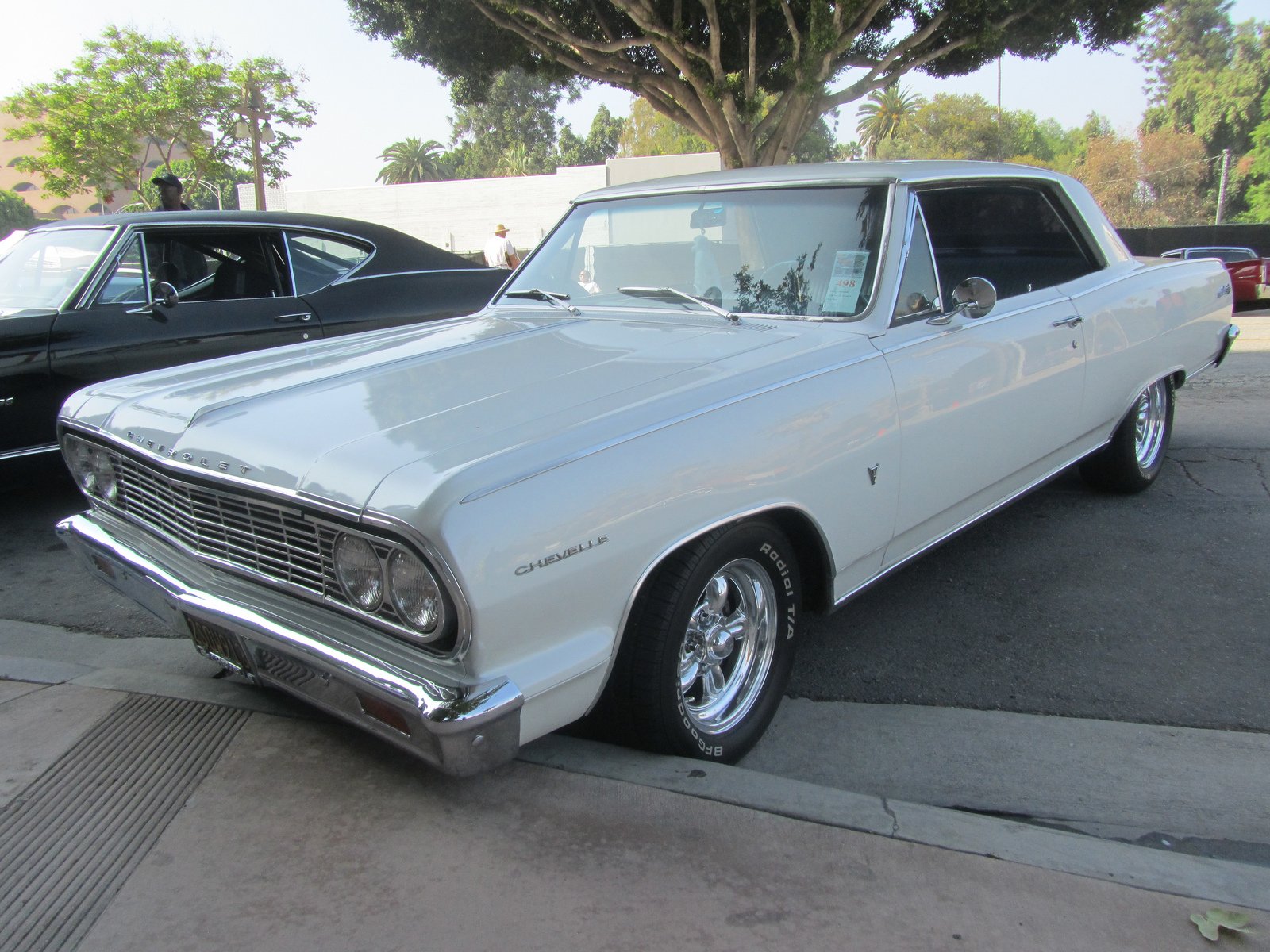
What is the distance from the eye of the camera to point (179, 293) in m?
5.48

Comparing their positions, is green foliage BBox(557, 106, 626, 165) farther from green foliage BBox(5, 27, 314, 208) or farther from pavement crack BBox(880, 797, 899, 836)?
pavement crack BBox(880, 797, 899, 836)

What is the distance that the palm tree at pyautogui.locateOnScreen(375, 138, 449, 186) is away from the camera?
84500 mm

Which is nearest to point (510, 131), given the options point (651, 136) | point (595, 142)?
point (595, 142)

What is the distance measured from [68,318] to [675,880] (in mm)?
4446

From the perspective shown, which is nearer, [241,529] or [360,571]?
[360,571]

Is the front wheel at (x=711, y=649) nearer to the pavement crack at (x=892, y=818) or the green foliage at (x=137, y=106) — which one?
the pavement crack at (x=892, y=818)

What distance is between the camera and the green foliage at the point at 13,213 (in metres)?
57.2

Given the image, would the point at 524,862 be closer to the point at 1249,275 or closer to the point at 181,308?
the point at 181,308

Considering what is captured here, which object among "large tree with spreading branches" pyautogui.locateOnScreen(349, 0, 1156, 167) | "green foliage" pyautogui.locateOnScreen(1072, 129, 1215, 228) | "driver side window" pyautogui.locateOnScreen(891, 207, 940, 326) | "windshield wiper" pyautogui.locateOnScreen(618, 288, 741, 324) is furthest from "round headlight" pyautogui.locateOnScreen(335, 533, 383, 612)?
"green foliage" pyautogui.locateOnScreen(1072, 129, 1215, 228)

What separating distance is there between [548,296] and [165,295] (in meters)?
2.64

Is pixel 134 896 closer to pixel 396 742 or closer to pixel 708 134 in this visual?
pixel 396 742

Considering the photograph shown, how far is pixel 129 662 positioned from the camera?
350cm

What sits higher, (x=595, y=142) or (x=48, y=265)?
(x=595, y=142)

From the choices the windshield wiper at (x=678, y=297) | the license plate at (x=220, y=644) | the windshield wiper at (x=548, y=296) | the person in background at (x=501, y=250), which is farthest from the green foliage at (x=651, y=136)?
the license plate at (x=220, y=644)
